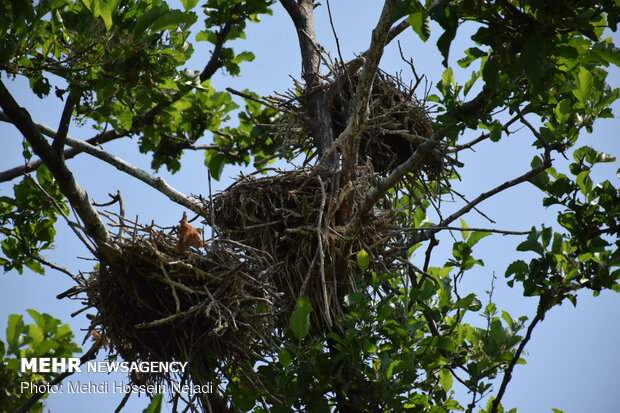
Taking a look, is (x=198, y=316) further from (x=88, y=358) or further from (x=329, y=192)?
(x=329, y=192)

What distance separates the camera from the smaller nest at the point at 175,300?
322 centimetres

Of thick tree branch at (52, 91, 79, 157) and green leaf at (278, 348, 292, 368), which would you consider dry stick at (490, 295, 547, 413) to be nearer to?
green leaf at (278, 348, 292, 368)

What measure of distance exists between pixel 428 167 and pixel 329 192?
40.7 inches

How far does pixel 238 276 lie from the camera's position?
3.34m

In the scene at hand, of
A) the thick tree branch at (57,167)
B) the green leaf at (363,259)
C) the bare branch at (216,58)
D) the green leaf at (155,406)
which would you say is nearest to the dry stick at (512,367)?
the green leaf at (363,259)

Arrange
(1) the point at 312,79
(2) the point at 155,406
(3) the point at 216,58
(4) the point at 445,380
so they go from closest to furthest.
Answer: (2) the point at 155,406, (4) the point at 445,380, (1) the point at 312,79, (3) the point at 216,58

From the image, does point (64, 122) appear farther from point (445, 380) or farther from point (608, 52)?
point (445, 380)

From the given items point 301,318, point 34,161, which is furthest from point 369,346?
point 34,161

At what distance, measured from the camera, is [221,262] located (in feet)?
11.1

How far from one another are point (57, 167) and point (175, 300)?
0.85 meters

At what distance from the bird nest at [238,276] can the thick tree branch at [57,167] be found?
13cm

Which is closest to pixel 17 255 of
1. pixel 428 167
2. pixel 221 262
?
pixel 221 262

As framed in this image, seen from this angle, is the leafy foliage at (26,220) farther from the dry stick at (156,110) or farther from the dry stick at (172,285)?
the dry stick at (172,285)

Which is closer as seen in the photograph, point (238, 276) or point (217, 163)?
point (238, 276)
